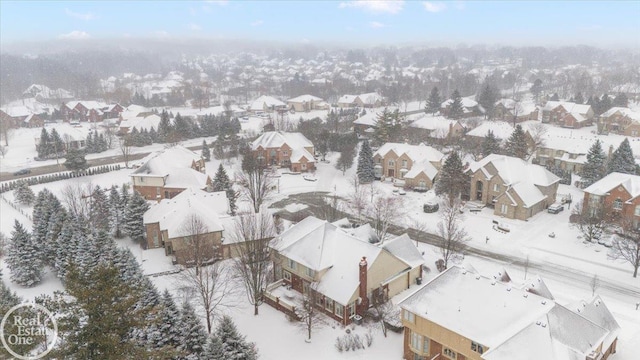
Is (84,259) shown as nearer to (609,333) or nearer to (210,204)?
(210,204)

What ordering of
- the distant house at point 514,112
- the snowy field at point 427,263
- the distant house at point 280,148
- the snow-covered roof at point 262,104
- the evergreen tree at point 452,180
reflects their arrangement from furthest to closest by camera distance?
1. the snow-covered roof at point 262,104
2. the distant house at point 514,112
3. the distant house at point 280,148
4. the evergreen tree at point 452,180
5. the snowy field at point 427,263

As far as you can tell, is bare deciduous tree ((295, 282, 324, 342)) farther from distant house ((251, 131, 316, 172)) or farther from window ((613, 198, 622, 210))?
distant house ((251, 131, 316, 172))

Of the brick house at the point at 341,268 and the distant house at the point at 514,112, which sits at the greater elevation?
the distant house at the point at 514,112

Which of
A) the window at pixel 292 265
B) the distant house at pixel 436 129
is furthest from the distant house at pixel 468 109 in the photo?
the window at pixel 292 265

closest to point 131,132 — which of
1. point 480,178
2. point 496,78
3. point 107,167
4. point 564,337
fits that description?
point 107,167

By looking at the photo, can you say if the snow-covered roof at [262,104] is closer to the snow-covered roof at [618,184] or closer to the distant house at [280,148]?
the distant house at [280,148]
